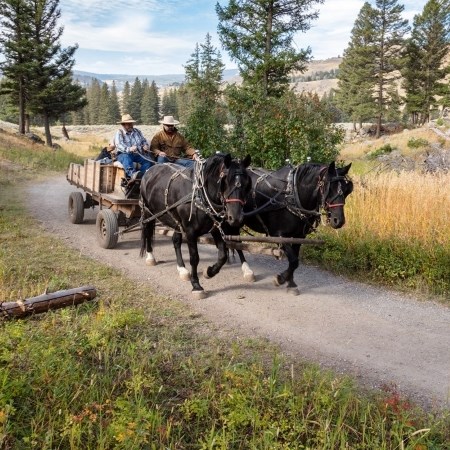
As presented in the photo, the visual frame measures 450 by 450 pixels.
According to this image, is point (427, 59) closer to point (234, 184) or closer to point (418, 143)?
point (418, 143)

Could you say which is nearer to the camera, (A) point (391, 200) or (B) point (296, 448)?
(B) point (296, 448)

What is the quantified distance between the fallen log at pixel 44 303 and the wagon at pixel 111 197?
2.86 meters

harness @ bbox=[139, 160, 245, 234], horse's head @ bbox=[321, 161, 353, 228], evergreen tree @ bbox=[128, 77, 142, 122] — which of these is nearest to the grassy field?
harness @ bbox=[139, 160, 245, 234]

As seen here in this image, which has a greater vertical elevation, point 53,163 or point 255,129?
point 255,129

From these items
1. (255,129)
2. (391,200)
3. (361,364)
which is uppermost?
(255,129)

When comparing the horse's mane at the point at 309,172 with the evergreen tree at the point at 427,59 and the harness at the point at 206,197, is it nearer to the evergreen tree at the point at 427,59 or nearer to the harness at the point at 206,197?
the harness at the point at 206,197

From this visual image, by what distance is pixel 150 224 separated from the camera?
7902mm

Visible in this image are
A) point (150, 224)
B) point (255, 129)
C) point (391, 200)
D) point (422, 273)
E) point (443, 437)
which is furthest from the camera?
point (255, 129)

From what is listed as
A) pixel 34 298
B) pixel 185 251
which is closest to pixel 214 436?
pixel 34 298

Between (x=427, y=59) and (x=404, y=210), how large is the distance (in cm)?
4431

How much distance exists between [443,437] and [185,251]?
20.1 ft

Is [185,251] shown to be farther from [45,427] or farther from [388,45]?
[388,45]

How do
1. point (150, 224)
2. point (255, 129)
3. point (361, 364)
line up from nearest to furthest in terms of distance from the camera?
1. point (361, 364)
2. point (150, 224)
3. point (255, 129)

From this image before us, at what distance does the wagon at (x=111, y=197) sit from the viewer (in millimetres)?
8383
